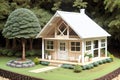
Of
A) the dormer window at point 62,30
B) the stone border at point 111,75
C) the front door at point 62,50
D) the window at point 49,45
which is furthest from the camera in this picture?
the window at point 49,45

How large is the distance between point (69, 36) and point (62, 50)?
5.25 feet

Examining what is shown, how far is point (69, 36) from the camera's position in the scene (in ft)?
70.0

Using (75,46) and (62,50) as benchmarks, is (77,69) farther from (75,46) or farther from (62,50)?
(62,50)

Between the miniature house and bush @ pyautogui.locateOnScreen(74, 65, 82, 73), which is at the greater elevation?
the miniature house

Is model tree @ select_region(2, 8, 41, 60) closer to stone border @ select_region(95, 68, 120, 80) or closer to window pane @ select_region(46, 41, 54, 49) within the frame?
window pane @ select_region(46, 41, 54, 49)

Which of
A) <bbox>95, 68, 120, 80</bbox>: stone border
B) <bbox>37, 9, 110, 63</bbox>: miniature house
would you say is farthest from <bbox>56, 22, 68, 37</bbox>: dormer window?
<bbox>95, 68, 120, 80</bbox>: stone border

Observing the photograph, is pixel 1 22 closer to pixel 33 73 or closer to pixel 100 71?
pixel 33 73

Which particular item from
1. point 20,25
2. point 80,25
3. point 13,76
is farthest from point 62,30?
point 13,76

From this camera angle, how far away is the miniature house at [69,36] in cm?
2062

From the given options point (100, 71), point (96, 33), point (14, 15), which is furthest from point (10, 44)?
point (100, 71)

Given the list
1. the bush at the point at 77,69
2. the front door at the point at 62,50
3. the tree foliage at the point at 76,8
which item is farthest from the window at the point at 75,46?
the tree foliage at the point at 76,8

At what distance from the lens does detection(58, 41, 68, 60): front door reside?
72.2 ft

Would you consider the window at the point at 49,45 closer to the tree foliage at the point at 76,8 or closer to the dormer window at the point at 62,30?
the dormer window at the point at 62,30

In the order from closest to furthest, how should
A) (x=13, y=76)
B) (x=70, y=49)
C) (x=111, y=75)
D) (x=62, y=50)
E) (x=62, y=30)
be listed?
1. (x=13, y=76)
2. (x=111, y=75)
3. (x=70, y=49)
4. (x=62, y=30)
5. (x=62, y=50)
